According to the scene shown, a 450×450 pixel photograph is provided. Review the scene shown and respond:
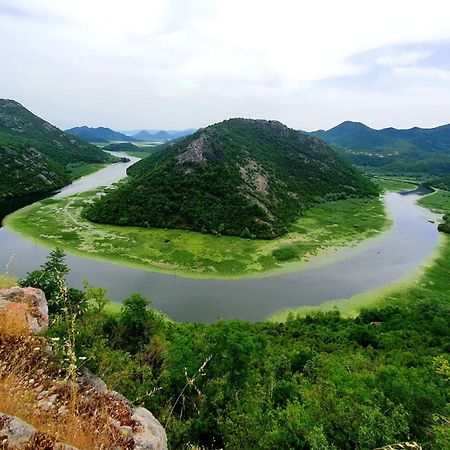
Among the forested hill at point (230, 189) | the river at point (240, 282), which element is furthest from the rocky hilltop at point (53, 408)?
the forested hill at point (230, 189)

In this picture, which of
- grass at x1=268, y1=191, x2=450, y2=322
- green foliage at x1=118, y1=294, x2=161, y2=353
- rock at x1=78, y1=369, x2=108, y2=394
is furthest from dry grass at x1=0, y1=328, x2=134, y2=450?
grass at x1=268, y1=191, x2=450, y2=322

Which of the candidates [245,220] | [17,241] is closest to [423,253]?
[245,220]

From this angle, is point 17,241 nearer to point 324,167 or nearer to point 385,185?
point 324,167

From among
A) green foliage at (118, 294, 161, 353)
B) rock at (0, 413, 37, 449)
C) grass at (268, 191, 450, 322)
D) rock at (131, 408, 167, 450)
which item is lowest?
grass at (268, 191, 450, 322)

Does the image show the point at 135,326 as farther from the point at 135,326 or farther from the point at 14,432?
the point at 14,432

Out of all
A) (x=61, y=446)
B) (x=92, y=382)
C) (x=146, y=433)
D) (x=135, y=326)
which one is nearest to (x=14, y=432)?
(x=61, y=446)

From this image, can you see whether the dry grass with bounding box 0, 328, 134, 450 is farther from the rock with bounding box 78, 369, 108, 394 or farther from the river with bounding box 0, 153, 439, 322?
the river with bounding box 0, 153, 439, 322
